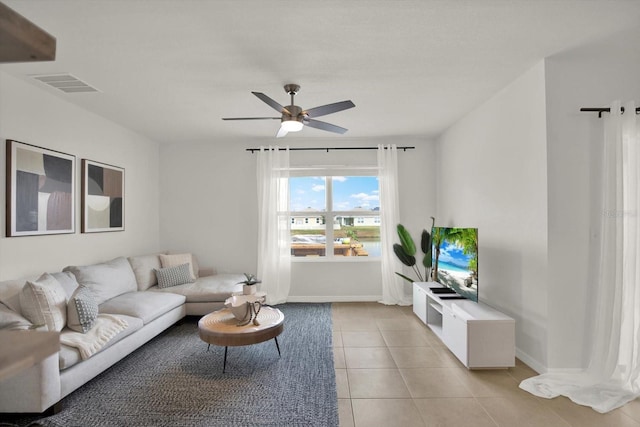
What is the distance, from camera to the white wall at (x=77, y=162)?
300 cm

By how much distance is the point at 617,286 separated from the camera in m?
2.56

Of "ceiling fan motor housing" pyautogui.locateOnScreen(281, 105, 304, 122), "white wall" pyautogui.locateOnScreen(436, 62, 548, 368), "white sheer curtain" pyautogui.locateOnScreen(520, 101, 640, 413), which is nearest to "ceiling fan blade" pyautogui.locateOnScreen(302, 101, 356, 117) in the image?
"ceiling fan motor housing" pyautogui.locateOnScreen(281, 105, 304, 122)

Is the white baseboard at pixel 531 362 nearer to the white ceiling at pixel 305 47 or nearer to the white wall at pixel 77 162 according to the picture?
the white ceiling at pixel 305 47

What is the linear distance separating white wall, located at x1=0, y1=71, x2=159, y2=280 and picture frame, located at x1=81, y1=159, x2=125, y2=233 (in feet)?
0.25

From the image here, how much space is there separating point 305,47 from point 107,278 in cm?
305

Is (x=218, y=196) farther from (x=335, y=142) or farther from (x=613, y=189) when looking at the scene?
(x=613, y=189)

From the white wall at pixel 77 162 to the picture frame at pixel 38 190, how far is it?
54mm

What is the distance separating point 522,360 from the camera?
3.09 meters

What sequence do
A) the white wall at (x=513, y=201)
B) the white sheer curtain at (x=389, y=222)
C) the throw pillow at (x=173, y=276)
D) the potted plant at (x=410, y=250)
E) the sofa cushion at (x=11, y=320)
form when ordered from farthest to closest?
the white sheer curtain at (x=389, y=222), the potted plant at (x=410, y=250), the throw pillow at (x=173, y=276), the white wall at (x=513, y=201), the sofa cushion at (x=11, y=320)

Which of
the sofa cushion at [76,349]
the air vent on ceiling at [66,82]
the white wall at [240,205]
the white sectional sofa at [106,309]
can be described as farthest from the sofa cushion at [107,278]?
the air vent on ceiling at [66,82]

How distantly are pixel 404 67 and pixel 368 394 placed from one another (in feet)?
8.57

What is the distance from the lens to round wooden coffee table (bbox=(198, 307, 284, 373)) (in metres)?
2.83

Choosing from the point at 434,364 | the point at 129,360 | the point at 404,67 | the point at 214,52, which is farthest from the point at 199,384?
the point at 404,67

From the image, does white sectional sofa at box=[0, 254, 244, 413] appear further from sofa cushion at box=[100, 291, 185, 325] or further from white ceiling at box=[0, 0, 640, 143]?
white ceiling at box=[0, 0, 640, 143]
